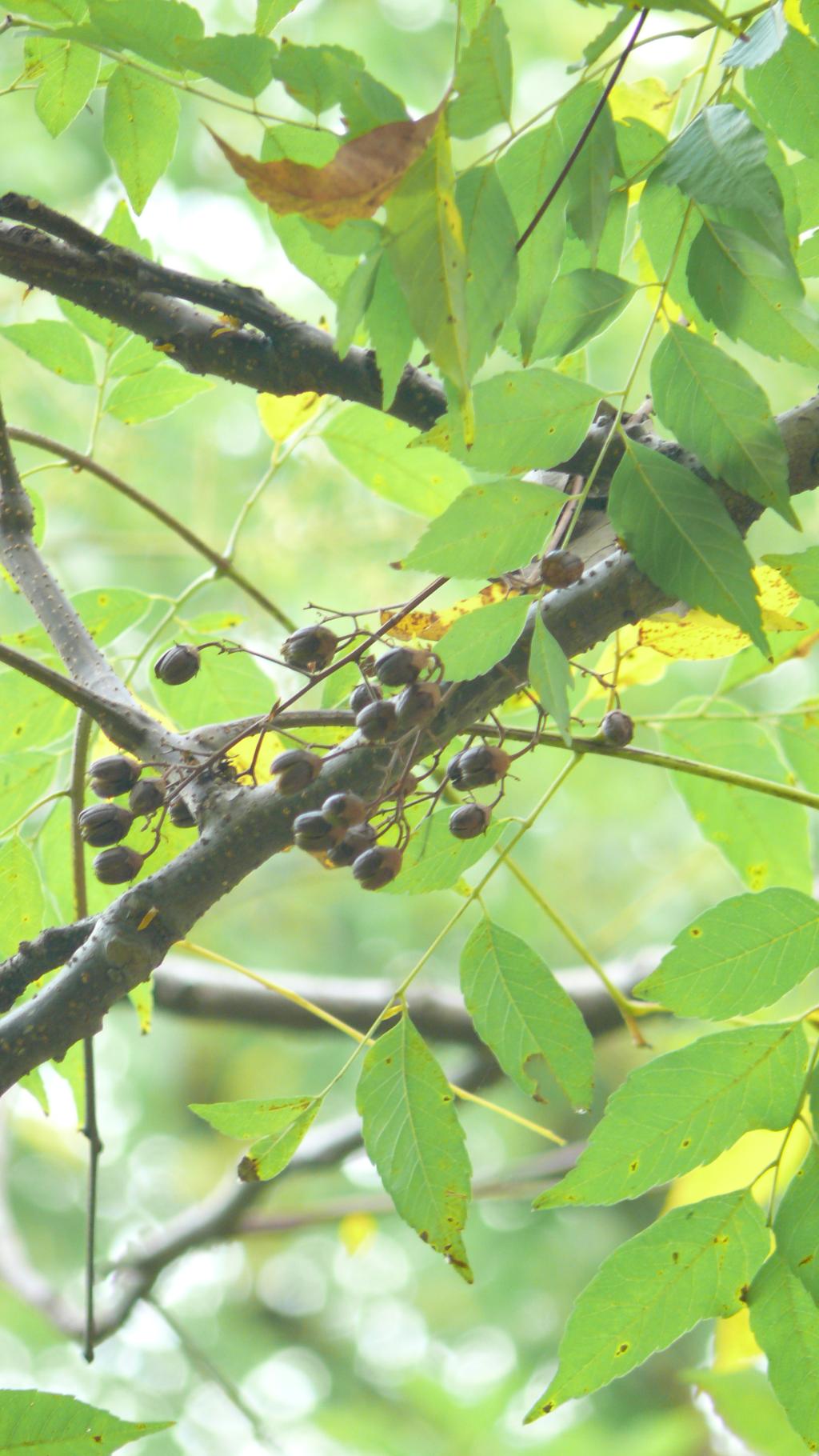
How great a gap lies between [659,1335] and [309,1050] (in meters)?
2.33

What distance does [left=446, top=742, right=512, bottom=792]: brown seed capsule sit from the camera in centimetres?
47

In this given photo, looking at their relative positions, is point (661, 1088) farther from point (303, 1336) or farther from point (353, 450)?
point (303, 1336)

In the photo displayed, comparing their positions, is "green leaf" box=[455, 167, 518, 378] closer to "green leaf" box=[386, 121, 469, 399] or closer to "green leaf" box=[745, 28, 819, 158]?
"green leaf" box=[386, 121, 469, 399]

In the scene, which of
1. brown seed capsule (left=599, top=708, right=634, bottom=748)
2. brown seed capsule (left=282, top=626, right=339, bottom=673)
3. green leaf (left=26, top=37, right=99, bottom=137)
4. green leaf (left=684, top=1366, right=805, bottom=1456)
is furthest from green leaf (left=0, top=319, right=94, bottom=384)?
green leaf (left=684, top=1366, right=805, bottom=1456)

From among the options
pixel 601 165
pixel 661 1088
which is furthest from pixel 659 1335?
pixel 601 165

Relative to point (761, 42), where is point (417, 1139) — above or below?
below

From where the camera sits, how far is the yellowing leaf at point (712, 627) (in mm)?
517

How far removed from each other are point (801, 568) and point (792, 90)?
0.17m

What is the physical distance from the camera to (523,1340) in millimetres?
2406

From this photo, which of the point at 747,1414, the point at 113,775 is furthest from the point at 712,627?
the point at 747,1414

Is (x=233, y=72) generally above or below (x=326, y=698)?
above

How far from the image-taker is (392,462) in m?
0.68

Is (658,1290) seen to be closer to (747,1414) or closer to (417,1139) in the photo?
(417,1139)

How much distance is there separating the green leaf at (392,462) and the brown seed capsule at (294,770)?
270 millimetres
